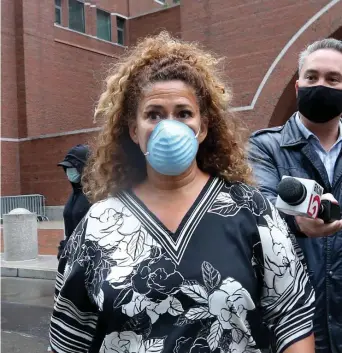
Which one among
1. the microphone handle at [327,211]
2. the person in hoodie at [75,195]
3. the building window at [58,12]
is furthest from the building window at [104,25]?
the microphone handle at [327,211]

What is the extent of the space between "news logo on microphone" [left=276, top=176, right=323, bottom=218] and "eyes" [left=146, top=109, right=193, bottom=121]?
0.41m

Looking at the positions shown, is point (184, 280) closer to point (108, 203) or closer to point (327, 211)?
point (108, 203)

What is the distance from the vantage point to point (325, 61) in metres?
2.32

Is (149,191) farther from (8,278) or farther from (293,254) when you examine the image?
(8,278)

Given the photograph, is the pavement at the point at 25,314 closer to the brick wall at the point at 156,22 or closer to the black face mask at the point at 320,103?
the black face mask at the point at 320,103

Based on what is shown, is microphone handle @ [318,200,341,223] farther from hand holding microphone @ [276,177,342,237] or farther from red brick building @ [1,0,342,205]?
red brick building @ [1,0,342,205]

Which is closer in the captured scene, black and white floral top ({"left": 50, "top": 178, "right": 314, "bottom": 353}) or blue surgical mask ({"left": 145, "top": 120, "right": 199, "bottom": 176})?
black and white floral top ({"left": 50, "top": 178, "right": 314, "bottom": 353})

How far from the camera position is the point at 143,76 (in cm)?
195

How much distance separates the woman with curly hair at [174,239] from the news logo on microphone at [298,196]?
0.09 meters

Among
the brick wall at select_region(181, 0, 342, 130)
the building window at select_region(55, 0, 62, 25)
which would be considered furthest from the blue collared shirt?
the building window at select_region(55, 0, 62, 25)

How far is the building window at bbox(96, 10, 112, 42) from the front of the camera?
27684 millimetres

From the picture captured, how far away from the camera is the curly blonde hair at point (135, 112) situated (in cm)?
195

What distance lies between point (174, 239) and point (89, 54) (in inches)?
1040

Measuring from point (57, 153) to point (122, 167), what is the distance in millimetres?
20803
